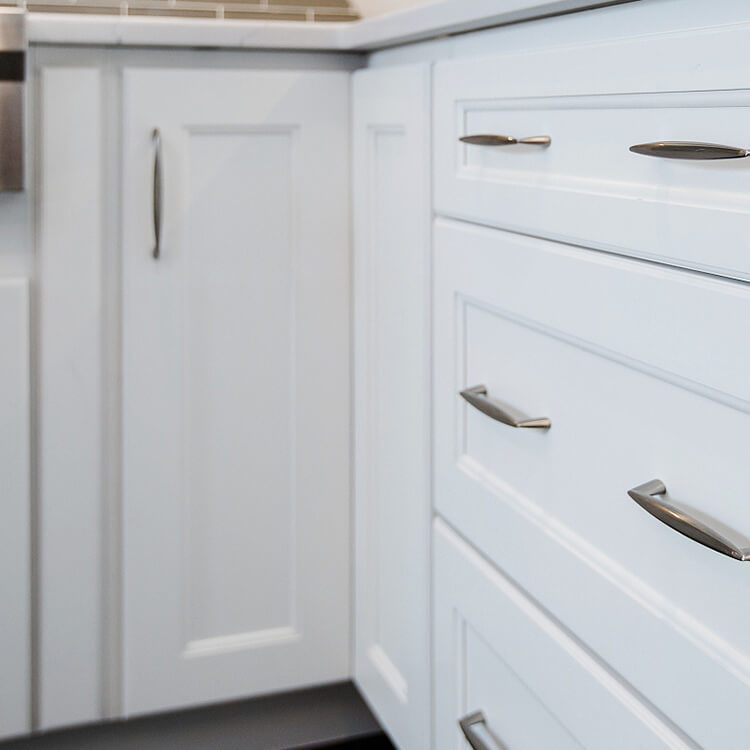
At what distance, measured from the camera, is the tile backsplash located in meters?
1.17

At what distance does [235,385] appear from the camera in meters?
1.20

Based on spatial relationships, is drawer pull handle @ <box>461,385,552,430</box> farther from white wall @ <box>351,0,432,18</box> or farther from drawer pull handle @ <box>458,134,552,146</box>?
white wall @ <box>351,0,432,18</box>

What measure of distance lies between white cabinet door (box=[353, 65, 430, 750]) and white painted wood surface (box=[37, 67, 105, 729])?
0.31 m

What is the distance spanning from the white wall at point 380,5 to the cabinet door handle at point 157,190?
1.11 ft

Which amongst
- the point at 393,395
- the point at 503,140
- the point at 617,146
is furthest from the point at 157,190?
the point at 617,146

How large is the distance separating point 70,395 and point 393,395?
1.25ft

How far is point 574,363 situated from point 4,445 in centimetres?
71

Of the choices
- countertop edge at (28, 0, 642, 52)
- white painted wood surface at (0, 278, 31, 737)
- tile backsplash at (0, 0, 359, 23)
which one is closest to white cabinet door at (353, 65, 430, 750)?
countertop edge at (28, 0, 642, 52)

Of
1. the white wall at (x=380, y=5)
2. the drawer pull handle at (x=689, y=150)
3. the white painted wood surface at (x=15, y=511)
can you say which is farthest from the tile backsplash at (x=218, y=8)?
the drawer pull handle at (x=689, y=150)

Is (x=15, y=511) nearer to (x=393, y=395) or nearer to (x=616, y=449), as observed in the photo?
(x=393, y=395)

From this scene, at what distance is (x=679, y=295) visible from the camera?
0.59 meters

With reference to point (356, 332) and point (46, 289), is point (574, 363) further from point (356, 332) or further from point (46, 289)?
point (46, 289)

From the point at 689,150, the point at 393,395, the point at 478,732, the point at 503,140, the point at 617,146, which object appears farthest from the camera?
the point at 393,395

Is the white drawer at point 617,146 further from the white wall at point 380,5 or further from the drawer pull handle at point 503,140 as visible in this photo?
the white wall at point 380,5
